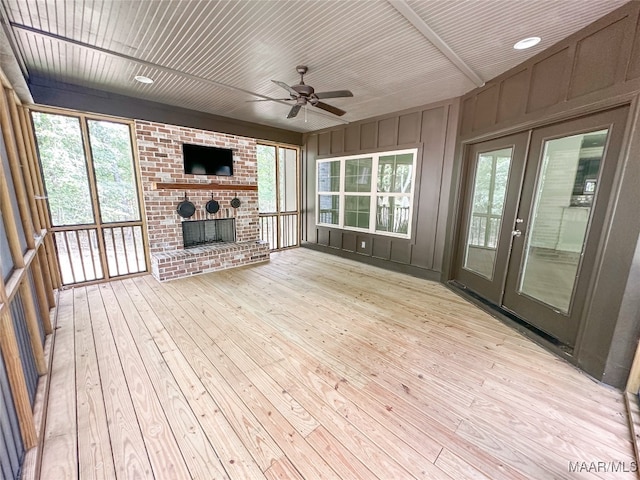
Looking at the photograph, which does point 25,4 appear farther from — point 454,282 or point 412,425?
point 454,282

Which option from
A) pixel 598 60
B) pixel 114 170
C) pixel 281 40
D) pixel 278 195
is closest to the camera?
pixel 598 60

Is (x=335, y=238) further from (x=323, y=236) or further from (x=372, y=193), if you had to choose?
(x=372, y=193)

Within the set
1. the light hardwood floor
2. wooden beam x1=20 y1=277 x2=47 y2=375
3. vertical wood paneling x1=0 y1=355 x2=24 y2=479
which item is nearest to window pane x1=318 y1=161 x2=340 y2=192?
the light hardwood floor

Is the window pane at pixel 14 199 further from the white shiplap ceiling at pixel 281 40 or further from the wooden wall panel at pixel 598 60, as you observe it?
the wooden wall panel at pixel 598 60

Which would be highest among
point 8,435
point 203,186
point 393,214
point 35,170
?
point 35,170

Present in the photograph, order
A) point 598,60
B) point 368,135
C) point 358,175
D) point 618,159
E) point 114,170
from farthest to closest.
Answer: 1. point 358,175
2. point 368,135
3. point 114,170
4. point 598,60
5. point 618,159

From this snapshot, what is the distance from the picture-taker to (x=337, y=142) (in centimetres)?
527

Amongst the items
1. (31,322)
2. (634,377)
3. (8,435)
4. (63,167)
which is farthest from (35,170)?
(634,377)

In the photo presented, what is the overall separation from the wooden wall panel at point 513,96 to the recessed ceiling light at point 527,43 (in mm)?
321

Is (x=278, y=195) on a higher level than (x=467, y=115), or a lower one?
lower

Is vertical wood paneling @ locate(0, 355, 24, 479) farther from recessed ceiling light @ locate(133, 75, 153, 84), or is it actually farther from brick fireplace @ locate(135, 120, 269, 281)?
recessed ceiling light @ locate(133, 75, 153, 84)

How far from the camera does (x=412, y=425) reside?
1.55 m

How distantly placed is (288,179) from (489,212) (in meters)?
4.20

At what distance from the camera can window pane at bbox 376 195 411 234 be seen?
439 cm
